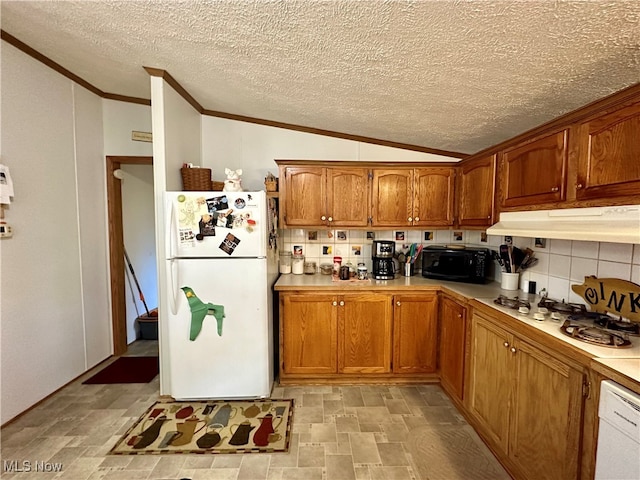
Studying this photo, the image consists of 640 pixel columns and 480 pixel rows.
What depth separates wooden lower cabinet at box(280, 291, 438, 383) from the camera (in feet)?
8.00

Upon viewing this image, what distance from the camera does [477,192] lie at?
2332mm

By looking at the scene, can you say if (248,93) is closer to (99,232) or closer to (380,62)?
(380,62)

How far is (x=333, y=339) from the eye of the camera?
2.45 metres

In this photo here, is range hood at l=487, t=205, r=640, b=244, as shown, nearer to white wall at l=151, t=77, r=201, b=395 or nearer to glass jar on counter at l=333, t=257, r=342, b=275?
glass jar on counter at l=333, t=257, r=342, b=275

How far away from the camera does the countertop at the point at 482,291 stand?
1059 mm

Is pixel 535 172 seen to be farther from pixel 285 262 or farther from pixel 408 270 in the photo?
pixel 285 262

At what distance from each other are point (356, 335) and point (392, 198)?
4.31 ft

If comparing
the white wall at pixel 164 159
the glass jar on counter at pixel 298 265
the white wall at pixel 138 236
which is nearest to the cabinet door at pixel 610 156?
the glass jar on counter at pixel 298 265

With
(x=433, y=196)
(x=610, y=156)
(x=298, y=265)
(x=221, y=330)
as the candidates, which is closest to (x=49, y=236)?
(x=221, y=330)

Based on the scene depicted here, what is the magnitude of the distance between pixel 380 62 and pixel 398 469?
2.29m

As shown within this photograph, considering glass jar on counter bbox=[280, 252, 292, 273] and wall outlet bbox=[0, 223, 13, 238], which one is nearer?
wall outlet bbox=[0, 223, 13, 238]

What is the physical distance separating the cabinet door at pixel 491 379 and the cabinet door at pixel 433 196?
107 cm

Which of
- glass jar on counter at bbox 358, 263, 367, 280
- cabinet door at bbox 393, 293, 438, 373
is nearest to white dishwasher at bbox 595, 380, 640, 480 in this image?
cabinet door at bbox 393, 293, 438, 373

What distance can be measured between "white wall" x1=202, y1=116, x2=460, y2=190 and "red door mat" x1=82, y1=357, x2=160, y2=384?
201 cm
